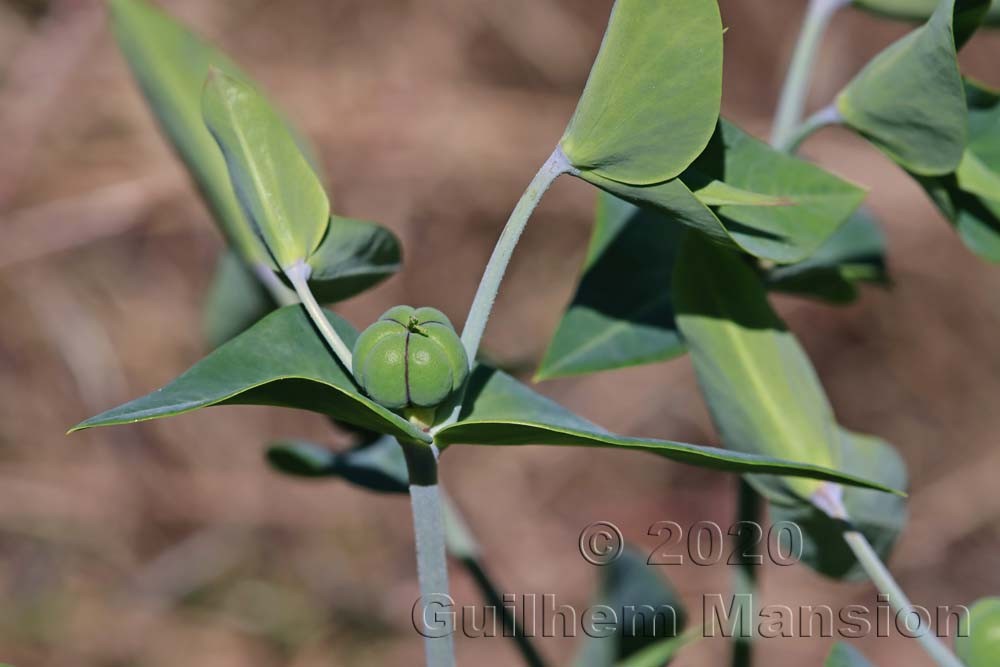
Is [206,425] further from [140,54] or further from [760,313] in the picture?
[760,313]

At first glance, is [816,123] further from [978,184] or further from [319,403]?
[319,403]

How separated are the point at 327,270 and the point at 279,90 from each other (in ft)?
6.59

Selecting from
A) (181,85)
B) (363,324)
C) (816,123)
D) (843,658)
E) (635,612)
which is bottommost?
(843,658)

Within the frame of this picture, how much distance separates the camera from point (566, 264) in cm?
221

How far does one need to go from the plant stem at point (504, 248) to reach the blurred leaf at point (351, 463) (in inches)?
9.5

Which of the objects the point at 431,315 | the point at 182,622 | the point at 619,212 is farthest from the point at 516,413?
the point at 182,622

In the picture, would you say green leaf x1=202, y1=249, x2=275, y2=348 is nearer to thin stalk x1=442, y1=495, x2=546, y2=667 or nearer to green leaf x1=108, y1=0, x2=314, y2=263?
green leaf x1=108, y1=0, x2=314, y2=263

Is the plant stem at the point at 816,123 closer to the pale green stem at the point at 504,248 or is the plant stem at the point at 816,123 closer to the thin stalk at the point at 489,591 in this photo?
the pale green stem at the point at 504,248

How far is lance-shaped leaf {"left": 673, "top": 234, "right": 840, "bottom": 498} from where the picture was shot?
1.61ft

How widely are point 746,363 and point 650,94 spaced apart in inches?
6.8

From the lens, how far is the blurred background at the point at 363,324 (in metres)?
1.93

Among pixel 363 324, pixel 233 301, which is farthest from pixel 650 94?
pixel 363 324

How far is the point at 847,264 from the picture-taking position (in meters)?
0.62

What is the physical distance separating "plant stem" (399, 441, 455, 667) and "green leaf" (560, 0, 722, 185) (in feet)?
0.44
